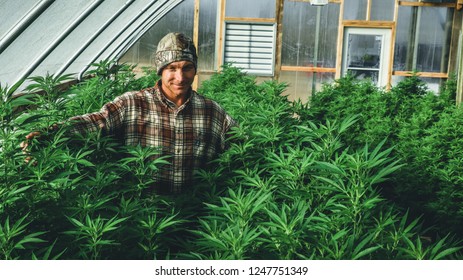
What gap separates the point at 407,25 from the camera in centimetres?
1309

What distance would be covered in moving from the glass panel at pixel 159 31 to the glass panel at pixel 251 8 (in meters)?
0.89

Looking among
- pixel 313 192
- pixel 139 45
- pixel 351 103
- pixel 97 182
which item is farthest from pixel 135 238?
pixel 139 45

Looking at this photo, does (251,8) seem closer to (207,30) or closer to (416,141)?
(207,30)

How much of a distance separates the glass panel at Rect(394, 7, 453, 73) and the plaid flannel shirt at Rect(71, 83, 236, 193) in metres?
10.9

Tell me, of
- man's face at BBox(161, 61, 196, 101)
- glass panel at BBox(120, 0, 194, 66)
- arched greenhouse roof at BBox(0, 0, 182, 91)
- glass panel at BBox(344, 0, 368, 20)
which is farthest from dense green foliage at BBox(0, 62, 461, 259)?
glass panel at BBox(344, 0, 368, 20)

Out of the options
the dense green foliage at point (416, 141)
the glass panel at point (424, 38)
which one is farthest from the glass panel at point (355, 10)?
the dense green foliage at point (416, 141)

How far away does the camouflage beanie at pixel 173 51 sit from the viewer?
3031mm

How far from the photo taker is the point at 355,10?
1309 cm

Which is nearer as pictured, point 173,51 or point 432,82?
point 173,51

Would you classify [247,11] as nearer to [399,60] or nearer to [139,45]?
[139,45]

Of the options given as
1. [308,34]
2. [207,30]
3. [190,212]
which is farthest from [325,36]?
[190,212]

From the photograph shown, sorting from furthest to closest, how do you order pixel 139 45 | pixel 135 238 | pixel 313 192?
1. pixel 139 45
2. pixel 313 192
3. pixel 135 238

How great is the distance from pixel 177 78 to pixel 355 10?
10.8 meters

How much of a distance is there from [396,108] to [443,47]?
6.29m
